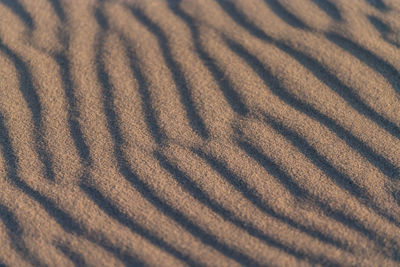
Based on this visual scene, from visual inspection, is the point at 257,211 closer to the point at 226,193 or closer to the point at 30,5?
the point at 226,193

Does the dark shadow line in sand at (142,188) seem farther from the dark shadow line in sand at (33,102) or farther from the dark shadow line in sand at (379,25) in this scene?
the dark shadow line in sand at (379,25)

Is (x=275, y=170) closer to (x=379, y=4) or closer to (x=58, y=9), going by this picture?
(x=379, y=4)

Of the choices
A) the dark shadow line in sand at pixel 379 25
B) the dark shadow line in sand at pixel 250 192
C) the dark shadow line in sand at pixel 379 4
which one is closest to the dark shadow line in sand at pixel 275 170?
the dark shadow line in sand at pixel 250 192

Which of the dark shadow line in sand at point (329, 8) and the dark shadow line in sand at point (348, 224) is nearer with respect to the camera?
the dark shadow line in sand at point (348, 224)

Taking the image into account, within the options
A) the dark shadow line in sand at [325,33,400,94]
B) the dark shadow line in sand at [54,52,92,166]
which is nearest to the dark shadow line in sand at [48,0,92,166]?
→ the dark shadow line in sand at [54,52,92,166]

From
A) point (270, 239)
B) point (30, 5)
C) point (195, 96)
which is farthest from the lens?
point (30, 5)

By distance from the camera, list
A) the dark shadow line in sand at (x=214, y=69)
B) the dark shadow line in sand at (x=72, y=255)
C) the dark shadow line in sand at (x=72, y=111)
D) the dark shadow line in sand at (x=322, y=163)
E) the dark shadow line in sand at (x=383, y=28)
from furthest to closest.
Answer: the dark shadow line in sand at (x=383, y=28) < the dark shadow line in sand at (x=214, y=69) < the dark shadow line in sand at (x=72, y=111) < the dark shadow line in sand at (x=322, y=163) < the dark shadow line in sand at (x=72, y=255)

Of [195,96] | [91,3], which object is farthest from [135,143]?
[91,3]
